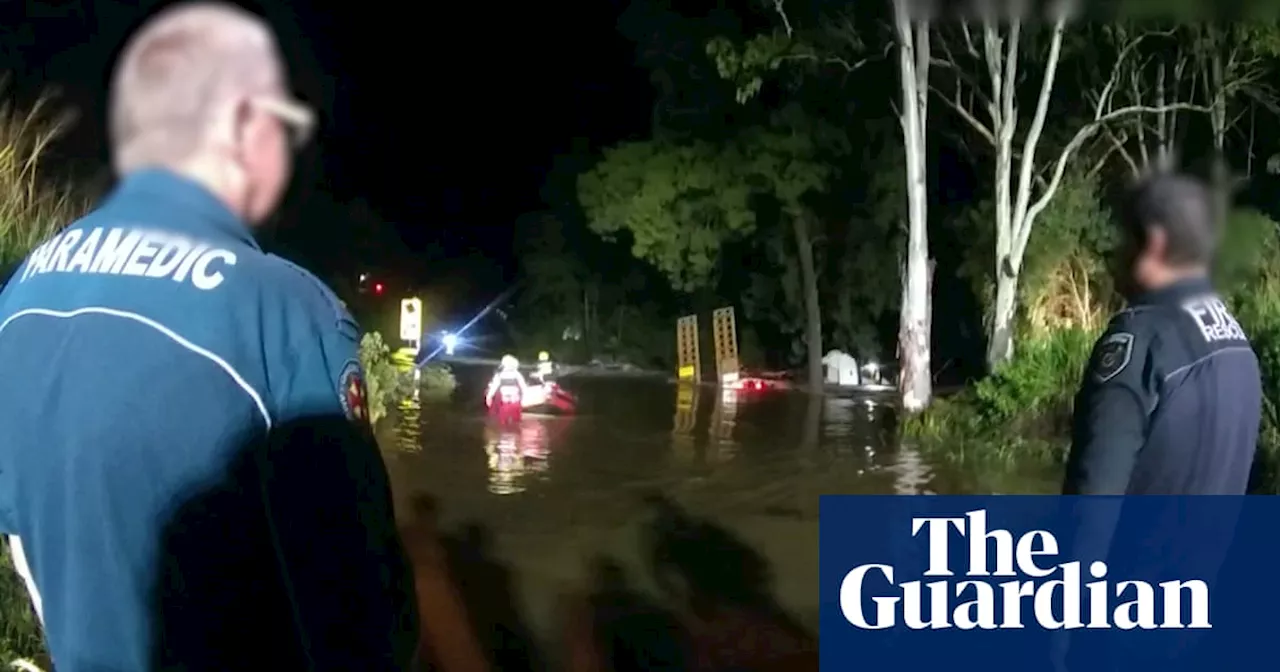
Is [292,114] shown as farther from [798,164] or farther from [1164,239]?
[798,164]

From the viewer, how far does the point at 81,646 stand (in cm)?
114

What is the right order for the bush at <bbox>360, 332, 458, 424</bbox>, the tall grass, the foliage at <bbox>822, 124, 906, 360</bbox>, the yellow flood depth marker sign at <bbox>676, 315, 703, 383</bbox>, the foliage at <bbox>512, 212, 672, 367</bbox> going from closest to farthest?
1. the tall grass
2. the bush at <bbox>360, 332, 458, 424</bbox>
3. the foliage at <bbox>822, 124, 906, 360</bbox>
4. the yellow flood depth marker sign at <bbox>676, 315, 703, 383</bbox>
5. the foliage at <bbox>512, 212, 672, 367</bbox>

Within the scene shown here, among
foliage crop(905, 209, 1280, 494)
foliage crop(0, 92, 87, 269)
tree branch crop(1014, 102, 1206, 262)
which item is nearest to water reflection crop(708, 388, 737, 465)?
foliage crop(905, 209, 1280, 494)

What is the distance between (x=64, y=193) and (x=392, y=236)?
909cm

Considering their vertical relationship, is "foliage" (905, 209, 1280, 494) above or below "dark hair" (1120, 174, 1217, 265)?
below

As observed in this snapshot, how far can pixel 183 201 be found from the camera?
1.14 metres

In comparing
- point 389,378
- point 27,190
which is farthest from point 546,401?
point 27,190

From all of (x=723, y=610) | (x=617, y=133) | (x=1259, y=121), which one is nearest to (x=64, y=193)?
(x=723, y=610)

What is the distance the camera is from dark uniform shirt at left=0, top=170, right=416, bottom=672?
105 cm

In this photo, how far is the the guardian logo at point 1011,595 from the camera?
3.03 meters

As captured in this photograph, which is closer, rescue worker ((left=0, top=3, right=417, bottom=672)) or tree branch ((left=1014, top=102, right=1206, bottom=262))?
rescue worker ((left=0, top=3, right=417, bottom=672))

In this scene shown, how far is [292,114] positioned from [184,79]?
0.10 m

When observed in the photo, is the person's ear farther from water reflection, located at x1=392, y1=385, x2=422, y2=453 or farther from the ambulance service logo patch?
water reflection, located at x1=392, y1=385, x2=422, y2=453

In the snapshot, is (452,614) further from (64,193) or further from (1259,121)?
(1259,121)
